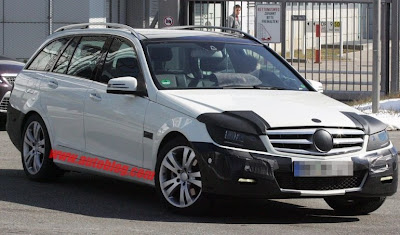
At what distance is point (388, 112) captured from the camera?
20.5 m

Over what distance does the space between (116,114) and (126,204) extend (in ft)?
2.53

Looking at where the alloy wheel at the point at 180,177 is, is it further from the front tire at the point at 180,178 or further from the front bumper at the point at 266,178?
the front bumper at the point at 266,178

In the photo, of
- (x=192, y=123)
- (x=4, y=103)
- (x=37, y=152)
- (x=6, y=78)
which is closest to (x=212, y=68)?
(x=192, y=123)

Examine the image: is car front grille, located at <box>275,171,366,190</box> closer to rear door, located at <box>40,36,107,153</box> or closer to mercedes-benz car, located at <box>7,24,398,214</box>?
mercedes-benz car, located at <box>7,24,398,214</box>

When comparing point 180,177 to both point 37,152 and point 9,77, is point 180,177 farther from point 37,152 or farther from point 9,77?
point 9,77

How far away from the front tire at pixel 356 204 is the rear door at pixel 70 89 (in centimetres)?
239

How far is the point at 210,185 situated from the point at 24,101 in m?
3.37

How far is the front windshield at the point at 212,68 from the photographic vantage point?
10.2m

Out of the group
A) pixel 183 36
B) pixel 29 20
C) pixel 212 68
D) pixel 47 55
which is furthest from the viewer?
pixel 29 20

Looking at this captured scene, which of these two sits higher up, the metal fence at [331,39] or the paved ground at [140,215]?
the metal fence at [331,39]

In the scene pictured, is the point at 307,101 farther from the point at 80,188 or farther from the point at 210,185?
the point at 80,188

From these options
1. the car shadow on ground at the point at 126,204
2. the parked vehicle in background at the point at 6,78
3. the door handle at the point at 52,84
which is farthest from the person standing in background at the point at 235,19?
the door handle at the point at 52,84

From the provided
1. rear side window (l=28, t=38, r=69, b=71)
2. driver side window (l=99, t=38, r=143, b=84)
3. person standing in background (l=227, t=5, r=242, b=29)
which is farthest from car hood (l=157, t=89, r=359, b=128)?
person standing in background (l=227, t=5, r=242, b=29)

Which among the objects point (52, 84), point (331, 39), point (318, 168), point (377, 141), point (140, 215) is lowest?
point (140, 215)
